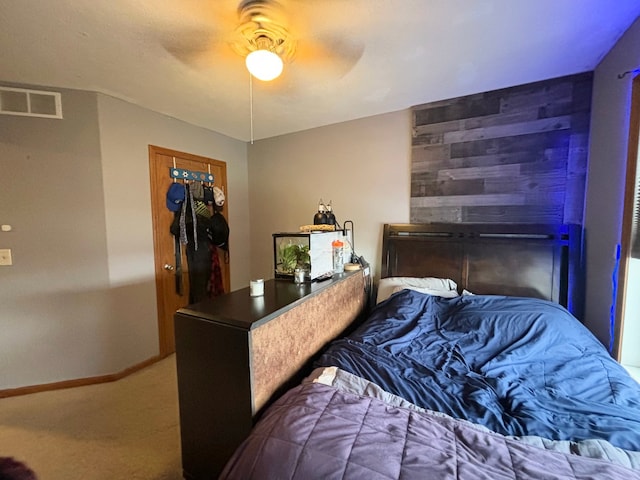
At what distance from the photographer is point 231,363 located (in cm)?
115

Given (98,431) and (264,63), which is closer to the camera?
(264,63)

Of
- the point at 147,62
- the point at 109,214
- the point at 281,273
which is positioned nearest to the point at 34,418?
the point at 109,214

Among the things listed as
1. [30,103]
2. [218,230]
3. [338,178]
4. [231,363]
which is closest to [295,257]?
[231,363]

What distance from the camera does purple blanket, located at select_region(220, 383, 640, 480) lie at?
28.8 inches

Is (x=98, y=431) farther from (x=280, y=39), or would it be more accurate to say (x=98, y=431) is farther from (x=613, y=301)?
(x=613, y=301)

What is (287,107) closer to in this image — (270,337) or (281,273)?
(281,273)

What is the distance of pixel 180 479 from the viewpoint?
1.45 m

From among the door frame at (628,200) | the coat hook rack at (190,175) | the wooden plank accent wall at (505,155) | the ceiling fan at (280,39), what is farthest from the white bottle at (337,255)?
the coat hook rack at (190,175)

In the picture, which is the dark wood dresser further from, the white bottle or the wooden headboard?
the wooden headboard

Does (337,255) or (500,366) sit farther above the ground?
(337,255)

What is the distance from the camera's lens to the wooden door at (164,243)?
8.51 ft

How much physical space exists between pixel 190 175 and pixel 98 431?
2.19 metres

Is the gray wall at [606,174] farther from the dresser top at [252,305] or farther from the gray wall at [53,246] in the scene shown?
the gray wall at [53,246]

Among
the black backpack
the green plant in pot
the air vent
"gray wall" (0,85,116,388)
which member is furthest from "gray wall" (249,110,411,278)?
the air vent
